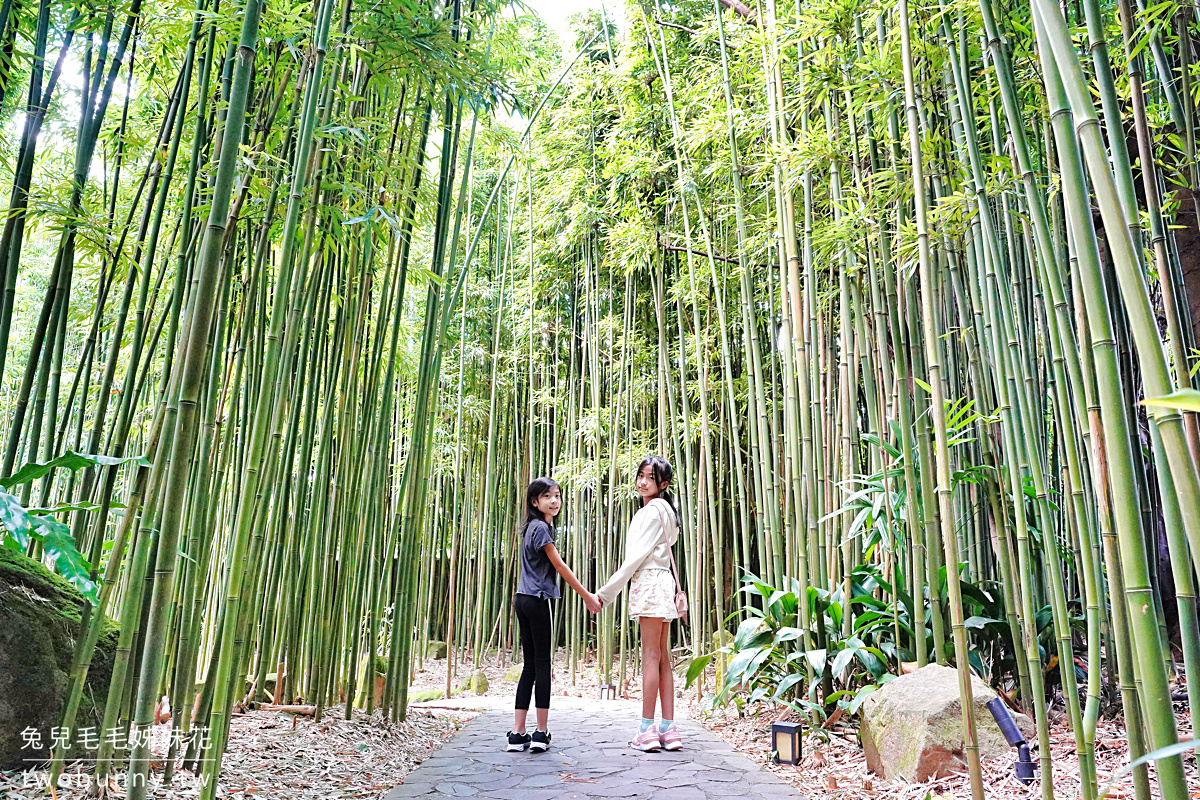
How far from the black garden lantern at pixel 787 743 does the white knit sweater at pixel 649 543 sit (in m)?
0.63

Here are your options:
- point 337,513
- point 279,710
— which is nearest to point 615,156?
point 337,513

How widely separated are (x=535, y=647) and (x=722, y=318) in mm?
1815

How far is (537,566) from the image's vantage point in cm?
253

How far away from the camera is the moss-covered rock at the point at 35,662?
146 cm

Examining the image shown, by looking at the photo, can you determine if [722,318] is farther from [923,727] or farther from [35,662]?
[35,662]

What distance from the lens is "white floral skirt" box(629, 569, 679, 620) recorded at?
2475mm

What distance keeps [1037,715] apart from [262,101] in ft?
7.79

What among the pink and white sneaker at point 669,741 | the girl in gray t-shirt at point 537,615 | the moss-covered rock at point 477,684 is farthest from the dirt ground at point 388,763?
the moss-covered rock at point 477,684

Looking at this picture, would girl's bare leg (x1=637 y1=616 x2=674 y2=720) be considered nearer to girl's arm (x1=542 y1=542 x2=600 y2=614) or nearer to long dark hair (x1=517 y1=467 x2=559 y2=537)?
girl's arm (x1=542 y1=542 x2=600 y2=614)

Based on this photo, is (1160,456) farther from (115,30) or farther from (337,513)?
(115,30)

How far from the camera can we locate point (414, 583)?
105 inches

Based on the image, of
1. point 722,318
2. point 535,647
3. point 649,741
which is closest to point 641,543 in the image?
point 535,647

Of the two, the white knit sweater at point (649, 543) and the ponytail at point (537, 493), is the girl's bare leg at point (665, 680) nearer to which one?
the white knit sweater at point (649, 543)

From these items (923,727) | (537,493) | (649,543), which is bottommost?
(923,727)
